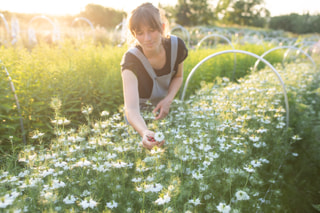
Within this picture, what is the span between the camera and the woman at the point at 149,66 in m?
2.11

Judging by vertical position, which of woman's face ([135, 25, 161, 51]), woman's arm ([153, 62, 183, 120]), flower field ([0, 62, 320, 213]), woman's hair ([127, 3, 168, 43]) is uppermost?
woman's hair ([127, 3, 168, 43])

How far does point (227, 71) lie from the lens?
6129 mm

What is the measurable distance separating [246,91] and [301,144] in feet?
2.92

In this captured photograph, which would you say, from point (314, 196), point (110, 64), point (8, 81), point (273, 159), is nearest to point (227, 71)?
point (110, 64)

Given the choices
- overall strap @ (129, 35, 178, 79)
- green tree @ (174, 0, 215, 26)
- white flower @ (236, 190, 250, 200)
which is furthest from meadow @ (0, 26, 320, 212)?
green tree @ (174, 0, 215, 26)

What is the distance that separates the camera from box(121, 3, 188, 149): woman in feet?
6.93

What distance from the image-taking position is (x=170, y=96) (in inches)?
108

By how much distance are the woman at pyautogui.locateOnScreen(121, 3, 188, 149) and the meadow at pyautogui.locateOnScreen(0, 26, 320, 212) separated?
0.68ft

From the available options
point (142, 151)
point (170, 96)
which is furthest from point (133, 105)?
point (170, 96)

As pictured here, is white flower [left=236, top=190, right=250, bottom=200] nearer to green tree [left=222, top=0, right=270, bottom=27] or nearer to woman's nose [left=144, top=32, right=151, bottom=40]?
woman's nose [left=144, top=32, right=151, bottom=40]

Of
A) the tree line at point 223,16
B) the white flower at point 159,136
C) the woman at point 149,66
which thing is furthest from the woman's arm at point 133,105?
the tree line at point 223,16

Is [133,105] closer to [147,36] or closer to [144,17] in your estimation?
[147,36]

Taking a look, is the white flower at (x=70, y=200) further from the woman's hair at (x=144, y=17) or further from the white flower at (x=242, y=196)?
the woman's hair at (x=144, y=17)

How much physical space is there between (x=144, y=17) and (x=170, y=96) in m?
0.93
